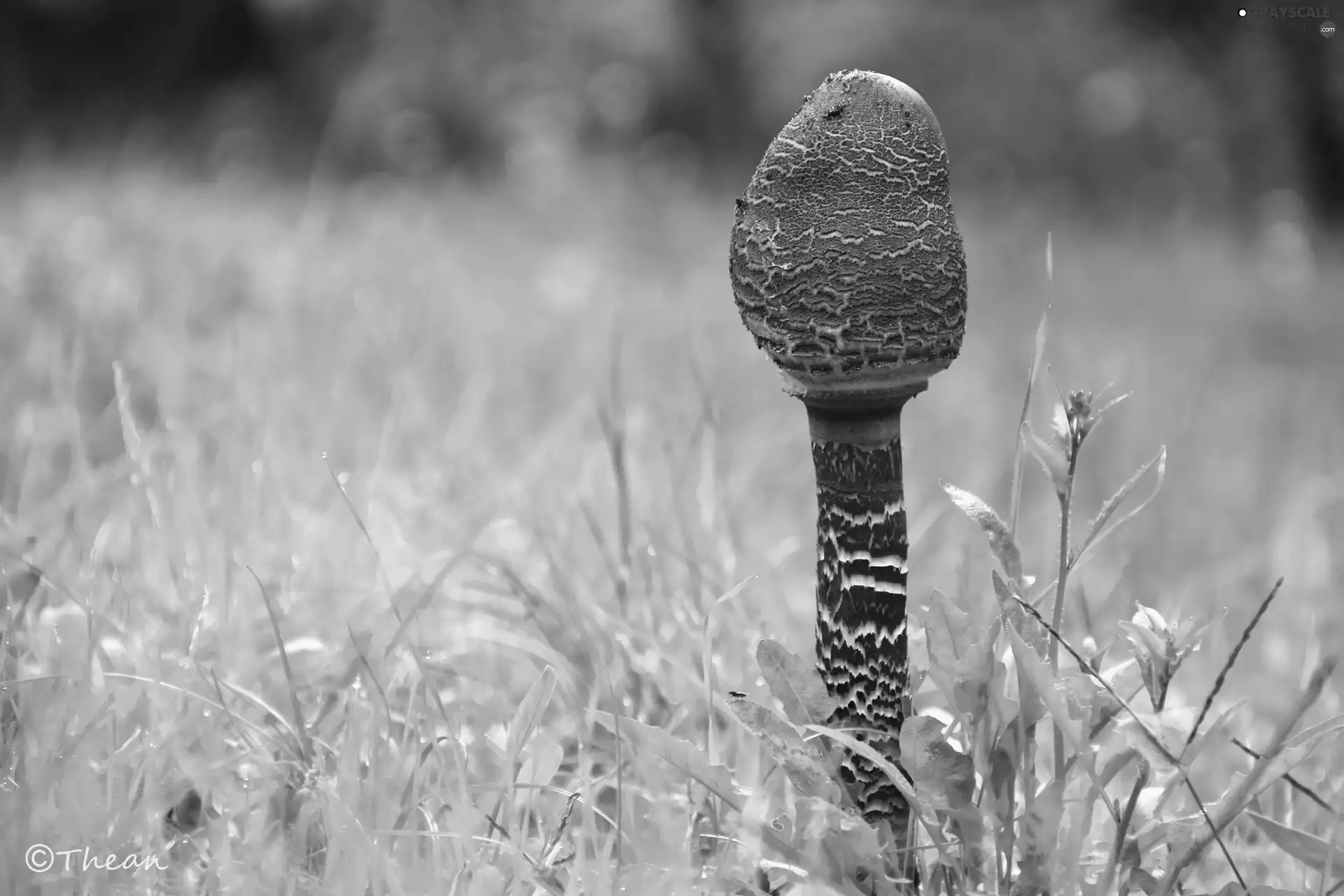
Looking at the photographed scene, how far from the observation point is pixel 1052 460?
1.60m

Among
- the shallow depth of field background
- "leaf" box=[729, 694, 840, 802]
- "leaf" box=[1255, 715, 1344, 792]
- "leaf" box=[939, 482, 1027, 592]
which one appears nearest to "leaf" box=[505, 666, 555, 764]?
the shallow depth of field background

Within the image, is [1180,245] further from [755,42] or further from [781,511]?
[781,511]

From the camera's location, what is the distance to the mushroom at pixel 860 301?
1447 mm

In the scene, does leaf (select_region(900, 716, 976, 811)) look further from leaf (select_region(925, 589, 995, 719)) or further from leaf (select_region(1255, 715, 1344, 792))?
leaf (select_region(1255, 715, 1344, 792))

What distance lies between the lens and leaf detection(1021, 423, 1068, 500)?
1.59 meters

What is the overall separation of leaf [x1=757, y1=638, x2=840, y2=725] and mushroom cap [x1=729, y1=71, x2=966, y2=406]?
413 mm

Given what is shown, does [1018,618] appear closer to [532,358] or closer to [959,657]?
[959,657]

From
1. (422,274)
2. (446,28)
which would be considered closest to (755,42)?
(446,28)

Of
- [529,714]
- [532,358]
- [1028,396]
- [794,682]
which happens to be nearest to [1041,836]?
[794,682]

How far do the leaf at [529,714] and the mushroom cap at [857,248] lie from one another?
2.14 feet

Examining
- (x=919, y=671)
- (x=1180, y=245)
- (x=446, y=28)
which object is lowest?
(x=919, y=671)

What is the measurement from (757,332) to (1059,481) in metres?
0.48

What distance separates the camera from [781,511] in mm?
3531

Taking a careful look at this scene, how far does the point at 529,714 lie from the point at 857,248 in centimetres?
89
